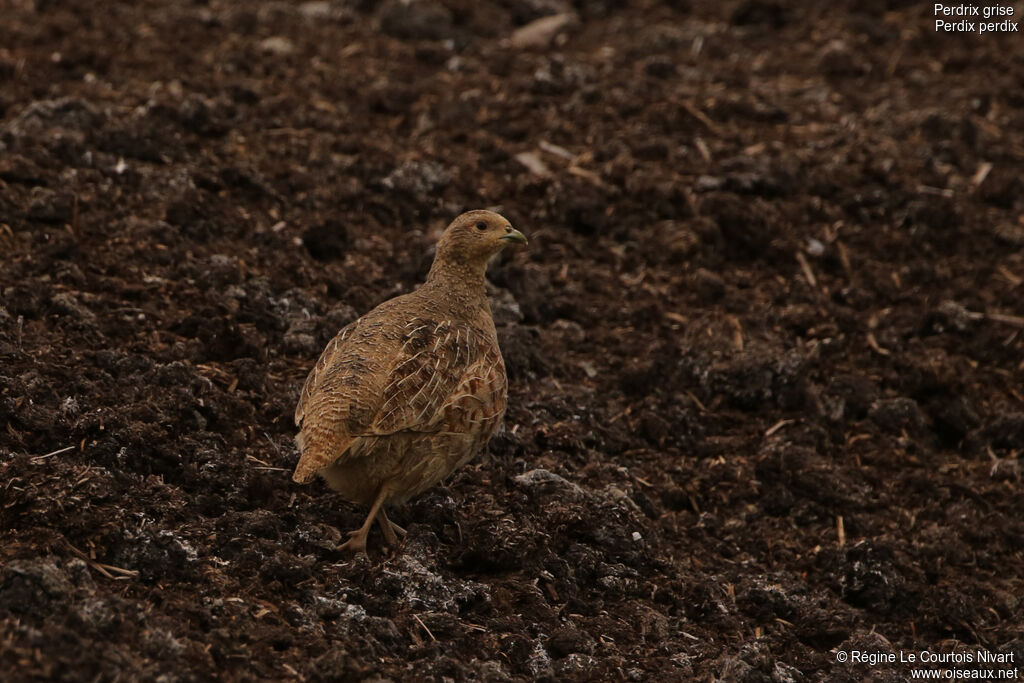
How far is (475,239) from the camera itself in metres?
7.48

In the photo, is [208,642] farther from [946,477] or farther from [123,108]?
[123,108]

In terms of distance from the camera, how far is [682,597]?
264 inches

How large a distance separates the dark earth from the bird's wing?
1.79ft

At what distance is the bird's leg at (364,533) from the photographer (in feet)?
20.3

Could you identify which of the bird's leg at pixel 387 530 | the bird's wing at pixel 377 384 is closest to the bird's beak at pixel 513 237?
the bird's wing at pixel 377 384

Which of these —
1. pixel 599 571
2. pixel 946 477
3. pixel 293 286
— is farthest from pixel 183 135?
pixel 946 477

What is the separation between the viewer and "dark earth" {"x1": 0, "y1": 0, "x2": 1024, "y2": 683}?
5906mm

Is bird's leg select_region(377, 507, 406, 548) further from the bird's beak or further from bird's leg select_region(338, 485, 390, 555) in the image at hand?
the bird's beak

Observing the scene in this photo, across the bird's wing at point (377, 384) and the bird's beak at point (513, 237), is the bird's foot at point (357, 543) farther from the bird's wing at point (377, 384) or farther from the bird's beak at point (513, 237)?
the bird's beak at point (513, 237)

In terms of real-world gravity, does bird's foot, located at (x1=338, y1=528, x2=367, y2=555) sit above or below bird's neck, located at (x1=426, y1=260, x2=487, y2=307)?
below

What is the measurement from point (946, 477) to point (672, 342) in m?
1.94

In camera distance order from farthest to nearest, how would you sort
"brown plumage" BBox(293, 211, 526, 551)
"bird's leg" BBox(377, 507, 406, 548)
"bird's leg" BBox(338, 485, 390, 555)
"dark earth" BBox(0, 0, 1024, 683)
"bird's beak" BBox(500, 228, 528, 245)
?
"bird's beak" BBox(500, 228, 528, 245) < "bird's leg" BBox(377, 507, 406, 548) < "bird's leg" BBox(338, 485, 390, 555) < "brown plumage" BBox(293, 211, 526, 551) < "dark earth" BBox(0, 0, 1024, 683)

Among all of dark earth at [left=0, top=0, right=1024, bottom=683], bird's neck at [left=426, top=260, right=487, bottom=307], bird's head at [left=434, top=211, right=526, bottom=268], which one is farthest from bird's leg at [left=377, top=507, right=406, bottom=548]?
bird's head at [left=434, top=211, right=526, bottom=268]

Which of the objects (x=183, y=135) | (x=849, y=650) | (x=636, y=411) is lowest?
(x=849, y=650)
